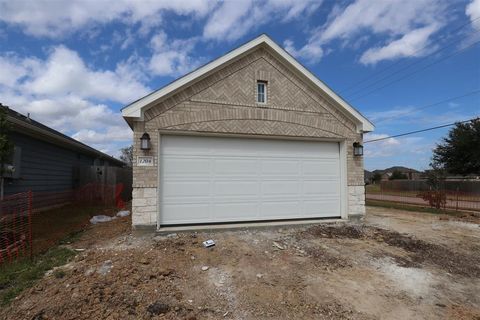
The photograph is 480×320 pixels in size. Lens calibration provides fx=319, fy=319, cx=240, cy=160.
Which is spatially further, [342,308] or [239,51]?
A: [239,51]

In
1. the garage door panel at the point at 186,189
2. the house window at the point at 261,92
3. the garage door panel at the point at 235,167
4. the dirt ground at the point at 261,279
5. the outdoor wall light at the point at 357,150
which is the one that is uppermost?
the house window at the point at 261,92

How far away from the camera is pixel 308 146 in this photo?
9.30 metres

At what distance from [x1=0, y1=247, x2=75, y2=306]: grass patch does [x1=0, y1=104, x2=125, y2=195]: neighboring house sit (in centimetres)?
378

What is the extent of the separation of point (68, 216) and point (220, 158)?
6.22 metres

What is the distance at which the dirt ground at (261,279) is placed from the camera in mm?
4070

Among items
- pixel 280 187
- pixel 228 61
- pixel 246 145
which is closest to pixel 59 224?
pixel 246 145

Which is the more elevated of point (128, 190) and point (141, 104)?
point (141, 104)

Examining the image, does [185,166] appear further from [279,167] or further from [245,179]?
[279,167]

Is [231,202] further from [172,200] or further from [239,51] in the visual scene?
[239,51]

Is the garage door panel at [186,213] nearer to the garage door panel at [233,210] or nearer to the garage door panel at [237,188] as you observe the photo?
the garage door panel at [233,210]

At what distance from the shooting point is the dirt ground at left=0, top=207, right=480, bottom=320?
4.07 metres

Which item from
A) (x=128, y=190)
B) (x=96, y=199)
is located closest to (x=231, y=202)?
(x=96, y=199)

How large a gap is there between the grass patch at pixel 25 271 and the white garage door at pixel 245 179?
7.87 feet

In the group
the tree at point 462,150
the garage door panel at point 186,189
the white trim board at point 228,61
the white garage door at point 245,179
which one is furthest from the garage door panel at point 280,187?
the tree at point 462,150
